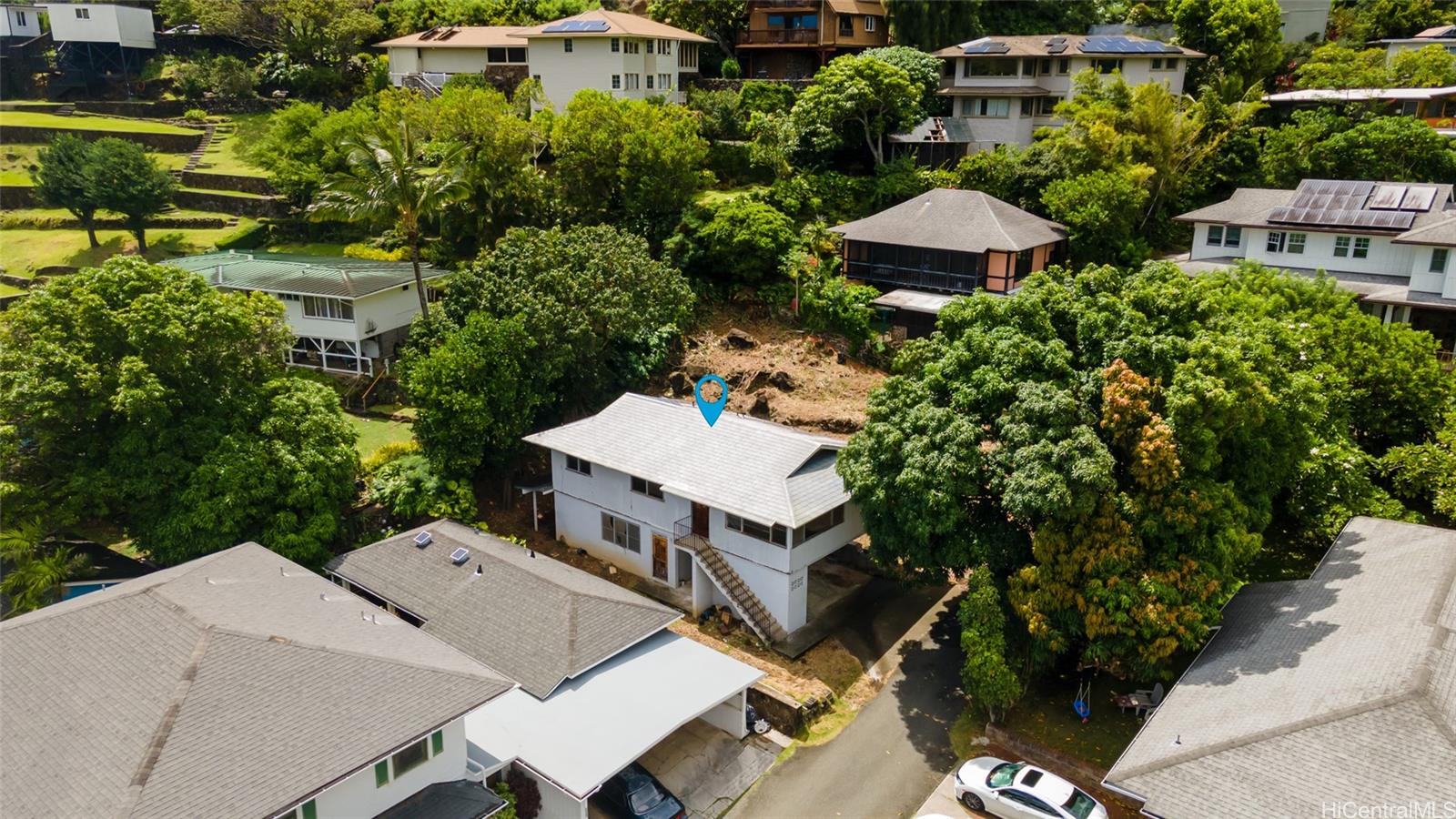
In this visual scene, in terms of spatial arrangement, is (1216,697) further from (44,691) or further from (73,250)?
(73,250)

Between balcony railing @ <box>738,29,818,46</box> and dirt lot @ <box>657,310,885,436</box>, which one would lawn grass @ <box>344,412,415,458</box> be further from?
balcony railing @ <box>738,29,818,46</box>

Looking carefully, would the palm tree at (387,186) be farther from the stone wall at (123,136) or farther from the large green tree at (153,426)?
the stone wall at (123,136)

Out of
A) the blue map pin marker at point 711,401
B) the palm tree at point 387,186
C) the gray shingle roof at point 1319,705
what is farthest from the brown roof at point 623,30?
the gray shingle roof at point 1319,705

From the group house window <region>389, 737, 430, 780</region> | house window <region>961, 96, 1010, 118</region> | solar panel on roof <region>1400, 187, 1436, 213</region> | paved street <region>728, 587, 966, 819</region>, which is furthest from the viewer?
house window <region>961, 96, 1010, 118</region>

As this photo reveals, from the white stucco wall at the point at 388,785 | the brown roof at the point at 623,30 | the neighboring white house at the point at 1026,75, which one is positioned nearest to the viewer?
the white stucco wall at the point at 388,785

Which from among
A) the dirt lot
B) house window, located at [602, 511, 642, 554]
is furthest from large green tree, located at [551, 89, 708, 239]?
house window, located at [602, 511, 642, 554]

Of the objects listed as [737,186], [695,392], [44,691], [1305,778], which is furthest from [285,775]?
[737,186]
